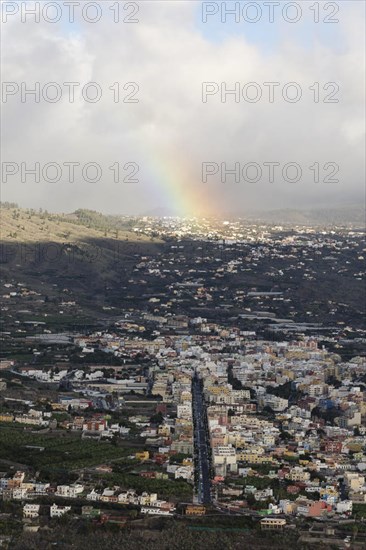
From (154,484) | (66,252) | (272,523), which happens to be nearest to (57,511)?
(154,484)

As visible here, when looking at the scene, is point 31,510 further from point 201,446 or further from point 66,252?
point 66,252

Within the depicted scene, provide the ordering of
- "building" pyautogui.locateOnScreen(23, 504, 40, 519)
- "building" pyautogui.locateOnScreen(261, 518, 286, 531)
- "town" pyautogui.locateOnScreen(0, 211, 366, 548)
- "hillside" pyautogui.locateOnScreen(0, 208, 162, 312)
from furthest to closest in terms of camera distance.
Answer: "hillside" pyautogui.locateOnScreen(0, 208, 162, 312)
"town" pyautogui.locateOnScreen(0, 211, 366, 548)
"building" pyautogui.locateOnScreen(23, 504, 40, 519)
"building" pyautogui.locateOnScreen(261, 518, 286, 531)

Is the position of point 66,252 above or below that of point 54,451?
above

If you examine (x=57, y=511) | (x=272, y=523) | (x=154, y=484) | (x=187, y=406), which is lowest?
(x=272, y=523)

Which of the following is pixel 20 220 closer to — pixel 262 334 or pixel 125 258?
pixel 125 258

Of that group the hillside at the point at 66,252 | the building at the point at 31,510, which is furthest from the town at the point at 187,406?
the hillside at the point at 66,252

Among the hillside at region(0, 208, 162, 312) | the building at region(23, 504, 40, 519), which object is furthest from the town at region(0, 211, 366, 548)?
the hillside at region(0, 208, 162, 312)

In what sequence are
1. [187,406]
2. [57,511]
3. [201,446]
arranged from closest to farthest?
[57,511]
[201,446]
[187,406]

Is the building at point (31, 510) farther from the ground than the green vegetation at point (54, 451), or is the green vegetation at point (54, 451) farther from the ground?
the green vegetation at point (54, 451)

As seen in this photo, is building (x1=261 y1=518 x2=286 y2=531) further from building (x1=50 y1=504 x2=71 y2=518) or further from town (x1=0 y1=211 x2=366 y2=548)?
building (x1=50 y1=504 x2=71 y2=518)

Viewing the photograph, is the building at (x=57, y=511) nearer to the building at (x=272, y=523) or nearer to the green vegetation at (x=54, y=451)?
the green vegetation at (x=54, y=451)
